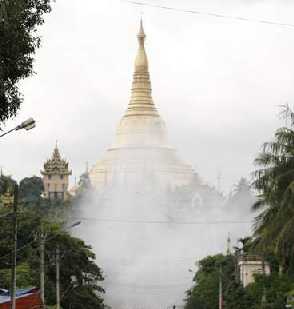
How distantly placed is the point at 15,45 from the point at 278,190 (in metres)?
21.0

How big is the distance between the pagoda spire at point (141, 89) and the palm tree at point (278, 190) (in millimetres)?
86257

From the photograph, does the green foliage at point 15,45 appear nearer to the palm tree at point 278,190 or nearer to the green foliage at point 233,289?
the palm tree at point 278,190

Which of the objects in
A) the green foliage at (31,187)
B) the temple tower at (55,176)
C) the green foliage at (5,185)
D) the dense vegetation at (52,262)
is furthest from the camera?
the temple tower at (55,176)

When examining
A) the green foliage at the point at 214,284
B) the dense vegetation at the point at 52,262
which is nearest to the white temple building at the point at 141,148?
the green foliage at the point at 214,284

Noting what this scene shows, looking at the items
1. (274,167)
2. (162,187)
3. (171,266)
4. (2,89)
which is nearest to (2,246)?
(274,167)

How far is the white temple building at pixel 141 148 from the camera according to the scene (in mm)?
126438

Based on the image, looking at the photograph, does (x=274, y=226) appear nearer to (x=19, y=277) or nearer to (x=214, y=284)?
(x=19, y=277)

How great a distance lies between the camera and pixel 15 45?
61.8ft

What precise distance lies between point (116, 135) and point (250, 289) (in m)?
80.0

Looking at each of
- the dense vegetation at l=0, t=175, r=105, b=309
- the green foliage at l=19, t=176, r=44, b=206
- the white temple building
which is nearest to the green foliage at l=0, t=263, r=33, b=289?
the dense vegetation at l=0, t=175, r=105, b=309

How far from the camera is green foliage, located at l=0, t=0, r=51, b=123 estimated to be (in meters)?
18.4

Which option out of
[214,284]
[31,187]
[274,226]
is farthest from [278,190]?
[31,187]

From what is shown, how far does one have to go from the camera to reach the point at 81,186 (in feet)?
422

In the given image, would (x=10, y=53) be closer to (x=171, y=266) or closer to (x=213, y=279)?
(x=213, y=279)
